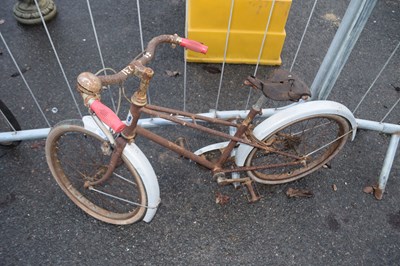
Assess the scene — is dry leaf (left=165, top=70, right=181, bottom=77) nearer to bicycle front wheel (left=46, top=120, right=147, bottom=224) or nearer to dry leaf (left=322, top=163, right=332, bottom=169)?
bicycle front wheel (left=46, top=120, right=147, bottom=224)

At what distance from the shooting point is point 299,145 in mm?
2609

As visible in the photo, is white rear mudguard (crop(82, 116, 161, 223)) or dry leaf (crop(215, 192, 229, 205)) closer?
white rear mudguard (crop(82, 116, 161, 223))

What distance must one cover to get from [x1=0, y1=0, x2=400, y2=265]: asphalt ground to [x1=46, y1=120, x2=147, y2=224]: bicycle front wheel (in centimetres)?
11

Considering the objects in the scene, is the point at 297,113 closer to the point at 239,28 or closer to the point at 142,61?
the point at 142,61

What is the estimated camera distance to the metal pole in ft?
6.60

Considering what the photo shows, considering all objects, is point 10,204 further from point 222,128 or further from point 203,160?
point 222,128

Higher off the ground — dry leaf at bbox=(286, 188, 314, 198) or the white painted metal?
the white painted metal

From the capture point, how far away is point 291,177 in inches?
99.8

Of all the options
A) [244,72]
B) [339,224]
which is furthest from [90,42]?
[339,224]

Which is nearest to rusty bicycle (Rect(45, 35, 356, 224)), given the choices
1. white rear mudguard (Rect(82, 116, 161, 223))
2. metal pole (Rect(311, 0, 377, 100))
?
white rear mudguard (Rect(82, 116, 161, 223))

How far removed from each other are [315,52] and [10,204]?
3.09 metres

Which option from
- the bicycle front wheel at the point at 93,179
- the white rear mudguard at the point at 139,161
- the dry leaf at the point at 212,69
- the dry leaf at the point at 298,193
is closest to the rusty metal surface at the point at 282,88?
the white rear mudguard at the point at 139,161

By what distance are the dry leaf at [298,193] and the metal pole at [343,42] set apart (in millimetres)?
708

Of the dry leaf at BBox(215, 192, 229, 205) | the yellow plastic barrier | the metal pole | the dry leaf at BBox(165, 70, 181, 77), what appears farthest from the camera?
the dry leaf at BBox(165, 70, 181, 77)
